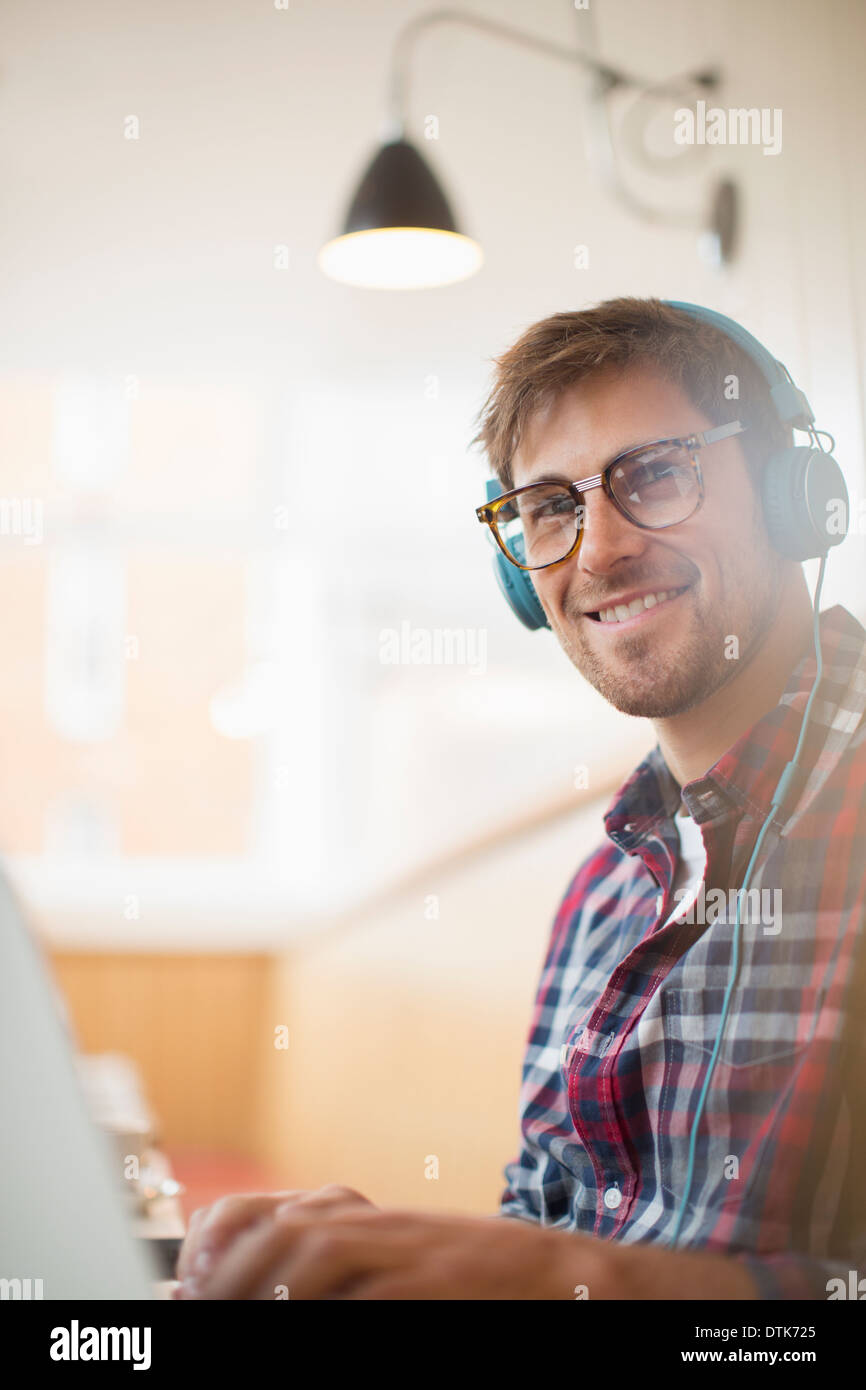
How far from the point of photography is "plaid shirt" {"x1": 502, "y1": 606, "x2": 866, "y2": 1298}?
484 millimetres

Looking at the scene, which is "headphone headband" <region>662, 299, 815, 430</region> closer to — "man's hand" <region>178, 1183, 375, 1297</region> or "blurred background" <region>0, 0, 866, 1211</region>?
"blurred background" <region>0, 0, 866, 1211</region>

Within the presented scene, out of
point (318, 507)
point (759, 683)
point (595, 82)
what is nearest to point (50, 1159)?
point (759, 683)

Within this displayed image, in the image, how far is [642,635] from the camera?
60 centimetres

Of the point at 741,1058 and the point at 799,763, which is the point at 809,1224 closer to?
the point at 741,1058

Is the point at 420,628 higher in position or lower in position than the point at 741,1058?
higher

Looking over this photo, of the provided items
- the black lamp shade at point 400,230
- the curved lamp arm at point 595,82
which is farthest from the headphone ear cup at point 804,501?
the black lamp shade at point 400,230

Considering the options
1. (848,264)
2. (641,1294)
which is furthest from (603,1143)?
(848,264)

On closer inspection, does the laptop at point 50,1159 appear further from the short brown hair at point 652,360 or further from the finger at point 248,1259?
the short brown hair at point 652,360

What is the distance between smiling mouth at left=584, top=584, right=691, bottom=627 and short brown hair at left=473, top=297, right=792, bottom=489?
0.27 ft

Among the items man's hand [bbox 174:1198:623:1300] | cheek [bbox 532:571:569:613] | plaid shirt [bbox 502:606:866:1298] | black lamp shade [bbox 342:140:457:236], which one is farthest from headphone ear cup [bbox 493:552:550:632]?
black lamp shade [bbox 342:140:457:236]

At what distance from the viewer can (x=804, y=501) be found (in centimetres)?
59

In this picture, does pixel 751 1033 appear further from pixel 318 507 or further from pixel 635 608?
pixel 318 507

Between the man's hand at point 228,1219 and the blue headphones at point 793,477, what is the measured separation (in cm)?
39
